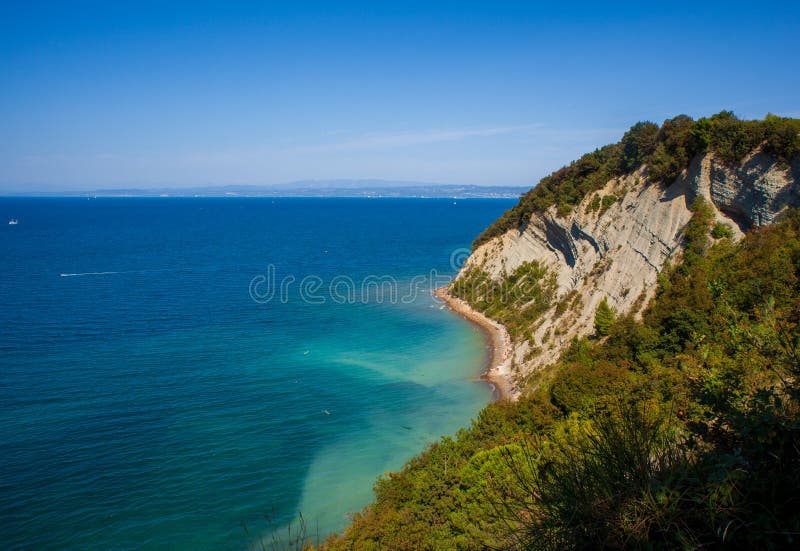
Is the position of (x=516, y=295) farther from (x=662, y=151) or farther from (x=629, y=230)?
(x=662, y=151)

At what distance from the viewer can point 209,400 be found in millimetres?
27578

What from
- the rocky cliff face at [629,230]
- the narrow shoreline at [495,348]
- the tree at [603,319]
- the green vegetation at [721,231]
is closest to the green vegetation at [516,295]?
the narrow shoreline at [495,348]

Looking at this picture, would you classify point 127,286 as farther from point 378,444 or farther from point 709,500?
point 709,500

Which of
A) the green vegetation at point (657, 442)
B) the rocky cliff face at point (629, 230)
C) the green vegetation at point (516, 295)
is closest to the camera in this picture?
the green vegetation at point (657, 442)

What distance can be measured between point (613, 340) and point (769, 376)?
1969 cm

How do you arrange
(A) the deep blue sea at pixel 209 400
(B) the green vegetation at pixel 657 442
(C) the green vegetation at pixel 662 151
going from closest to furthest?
(B) the green vegetation at pixel 657 442 → (A) the deep blue sea at pixel 209 400 → (C) the green vegetation at pixel 662 151

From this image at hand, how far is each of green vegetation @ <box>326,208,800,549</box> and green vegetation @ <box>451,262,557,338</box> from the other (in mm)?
10977

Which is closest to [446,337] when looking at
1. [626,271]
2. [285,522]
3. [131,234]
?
[626,271]

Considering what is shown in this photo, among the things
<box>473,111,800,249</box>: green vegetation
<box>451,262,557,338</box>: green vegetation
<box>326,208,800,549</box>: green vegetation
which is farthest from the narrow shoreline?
<box>473,111,800,249</box>: green vegetation

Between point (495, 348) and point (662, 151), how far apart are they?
1832 centimetres

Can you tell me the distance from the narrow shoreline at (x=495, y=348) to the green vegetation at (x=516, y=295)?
0.75 m

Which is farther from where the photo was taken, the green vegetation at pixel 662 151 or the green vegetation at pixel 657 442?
the green vegetation at pixel 662 151

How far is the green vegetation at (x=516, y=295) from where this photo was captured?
3872cm

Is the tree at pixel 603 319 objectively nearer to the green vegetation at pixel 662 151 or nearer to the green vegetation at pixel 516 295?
the green vegetation at pixel 516 295
